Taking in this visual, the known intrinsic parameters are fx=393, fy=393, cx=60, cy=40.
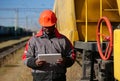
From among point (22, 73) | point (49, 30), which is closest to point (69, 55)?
point (49, 30)

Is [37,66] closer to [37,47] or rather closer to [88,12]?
[37,47]

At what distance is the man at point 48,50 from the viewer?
5.82 metres

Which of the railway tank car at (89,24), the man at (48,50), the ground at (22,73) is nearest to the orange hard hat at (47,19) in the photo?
the man at (48,50)

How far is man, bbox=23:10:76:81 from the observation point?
5820 mm

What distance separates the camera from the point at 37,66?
576 cm

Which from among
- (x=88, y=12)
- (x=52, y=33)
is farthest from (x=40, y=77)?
(x=88, y=12)

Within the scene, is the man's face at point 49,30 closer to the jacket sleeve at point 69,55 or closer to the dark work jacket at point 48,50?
the dark work jacket at point 48,50

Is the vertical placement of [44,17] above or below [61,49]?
above

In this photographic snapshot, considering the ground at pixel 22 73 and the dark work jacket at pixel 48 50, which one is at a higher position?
the dark work jacket at pixel 48 50

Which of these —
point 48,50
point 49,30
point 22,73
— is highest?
point 49,30

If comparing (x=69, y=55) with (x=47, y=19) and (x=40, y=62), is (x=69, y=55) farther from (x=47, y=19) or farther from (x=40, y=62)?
(x=47, y=19)

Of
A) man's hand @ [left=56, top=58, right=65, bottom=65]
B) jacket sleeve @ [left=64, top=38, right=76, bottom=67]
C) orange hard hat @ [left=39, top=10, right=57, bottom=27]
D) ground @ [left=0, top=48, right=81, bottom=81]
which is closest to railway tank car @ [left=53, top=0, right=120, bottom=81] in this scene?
jacket sleeve @ [left=64, top=38, right=76, bottom=67]

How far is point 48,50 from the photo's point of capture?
5.87 metres

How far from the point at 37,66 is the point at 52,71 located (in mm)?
248
